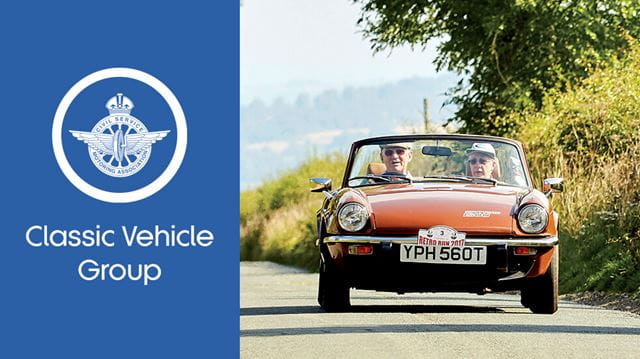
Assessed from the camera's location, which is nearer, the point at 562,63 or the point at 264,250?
the point at 562,63

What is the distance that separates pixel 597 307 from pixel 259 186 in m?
36.9

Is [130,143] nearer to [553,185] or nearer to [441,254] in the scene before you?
[441,254]

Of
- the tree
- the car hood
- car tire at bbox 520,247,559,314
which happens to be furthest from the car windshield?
the tree

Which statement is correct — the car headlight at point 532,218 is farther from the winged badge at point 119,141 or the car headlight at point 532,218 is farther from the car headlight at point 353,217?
the winged badge at point 119,141

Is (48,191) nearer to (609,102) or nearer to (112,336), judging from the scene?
(112,336)

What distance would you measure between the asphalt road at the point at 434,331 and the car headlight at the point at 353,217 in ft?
2.14

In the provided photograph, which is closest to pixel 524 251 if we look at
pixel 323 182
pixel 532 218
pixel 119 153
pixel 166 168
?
pixel 532 218

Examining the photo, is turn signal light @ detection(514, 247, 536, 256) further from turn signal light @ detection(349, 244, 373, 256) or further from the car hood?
turn signal light @ detection(349, 244, 373, 256)

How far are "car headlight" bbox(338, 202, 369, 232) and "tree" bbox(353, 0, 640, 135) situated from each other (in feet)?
54.9

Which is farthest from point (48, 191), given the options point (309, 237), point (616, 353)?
point (309, 237)

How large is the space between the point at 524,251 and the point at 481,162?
1372 mm

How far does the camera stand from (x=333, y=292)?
416 inches

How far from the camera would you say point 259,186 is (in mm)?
48812

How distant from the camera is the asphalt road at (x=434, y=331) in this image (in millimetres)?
7930
